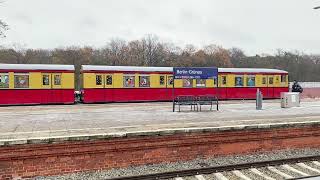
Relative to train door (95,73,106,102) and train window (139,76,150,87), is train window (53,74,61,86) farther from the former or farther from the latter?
train window (139,76,150,87)

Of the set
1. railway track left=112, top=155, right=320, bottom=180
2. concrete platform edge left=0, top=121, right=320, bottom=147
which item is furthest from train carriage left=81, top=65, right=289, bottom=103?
railway track left=112, top=155, right=320, bottom=180

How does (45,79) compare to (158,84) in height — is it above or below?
above

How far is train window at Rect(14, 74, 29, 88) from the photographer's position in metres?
21.5

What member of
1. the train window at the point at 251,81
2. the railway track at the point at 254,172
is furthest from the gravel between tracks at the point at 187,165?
the train window at the point at 251,81

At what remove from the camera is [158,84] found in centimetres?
2489

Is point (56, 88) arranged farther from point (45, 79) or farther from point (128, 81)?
point (128, 81)

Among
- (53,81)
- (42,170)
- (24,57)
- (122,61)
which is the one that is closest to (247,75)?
(53,81)

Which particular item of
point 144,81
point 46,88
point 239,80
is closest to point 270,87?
point 239,80

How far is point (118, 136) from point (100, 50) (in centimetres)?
6460

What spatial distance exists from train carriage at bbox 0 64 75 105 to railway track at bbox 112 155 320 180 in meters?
14.2

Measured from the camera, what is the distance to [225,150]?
11.7 meters

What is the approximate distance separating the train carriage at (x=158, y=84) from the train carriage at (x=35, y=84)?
1.16 metres

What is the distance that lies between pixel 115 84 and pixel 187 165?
44.8 ft

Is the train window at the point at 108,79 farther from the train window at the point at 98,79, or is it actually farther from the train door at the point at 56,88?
the train door at the point at 56,88
